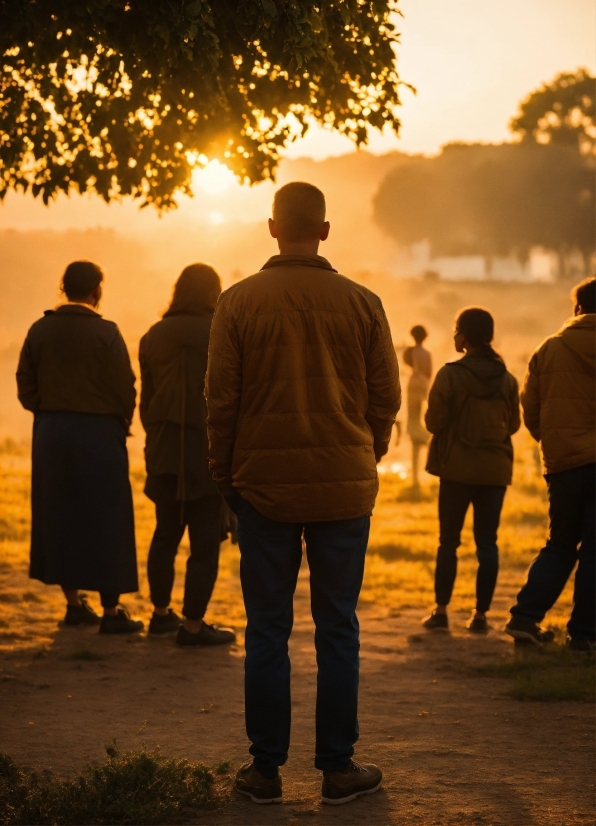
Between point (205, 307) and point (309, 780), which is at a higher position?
point (205, 307)

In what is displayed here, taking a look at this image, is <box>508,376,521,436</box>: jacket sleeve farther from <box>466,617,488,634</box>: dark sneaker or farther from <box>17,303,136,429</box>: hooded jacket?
<box>17,303,136,429</box>: hooded jacket

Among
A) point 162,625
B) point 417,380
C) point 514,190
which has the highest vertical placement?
point 514,190

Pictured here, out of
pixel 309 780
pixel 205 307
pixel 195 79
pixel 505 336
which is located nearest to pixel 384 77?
pixel 195 79

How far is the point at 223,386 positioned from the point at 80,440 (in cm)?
309

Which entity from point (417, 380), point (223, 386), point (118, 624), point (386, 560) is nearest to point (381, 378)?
point (223, 386)

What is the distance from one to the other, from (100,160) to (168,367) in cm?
223

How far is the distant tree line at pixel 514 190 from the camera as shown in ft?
240

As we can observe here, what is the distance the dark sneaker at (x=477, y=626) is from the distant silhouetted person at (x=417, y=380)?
227 inches

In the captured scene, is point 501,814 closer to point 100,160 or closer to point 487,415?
point 487,415

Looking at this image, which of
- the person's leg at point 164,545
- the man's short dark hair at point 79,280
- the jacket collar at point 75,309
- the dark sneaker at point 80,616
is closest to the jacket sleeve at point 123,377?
the jacket collar at point 75,309

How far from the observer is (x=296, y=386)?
4586mm

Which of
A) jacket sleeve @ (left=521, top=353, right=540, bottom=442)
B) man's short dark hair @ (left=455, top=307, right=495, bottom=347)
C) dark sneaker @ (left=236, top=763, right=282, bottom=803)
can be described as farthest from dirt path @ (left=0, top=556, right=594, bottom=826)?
man's short dark hair @ (left=455, top=307, right=495, bottom=347)

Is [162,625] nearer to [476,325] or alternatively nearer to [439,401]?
[439,401]

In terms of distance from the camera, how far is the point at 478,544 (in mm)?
8258
